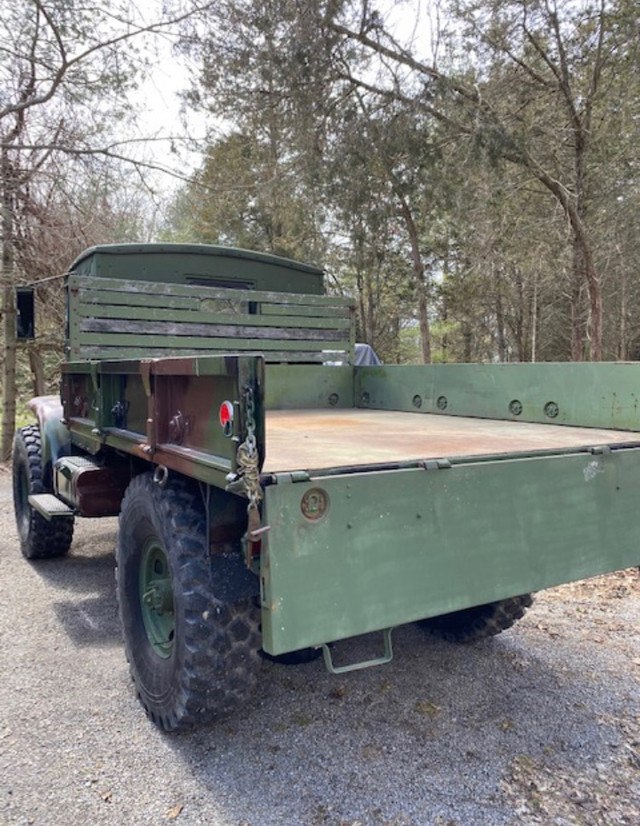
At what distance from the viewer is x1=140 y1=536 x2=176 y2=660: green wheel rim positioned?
2664 millimetres

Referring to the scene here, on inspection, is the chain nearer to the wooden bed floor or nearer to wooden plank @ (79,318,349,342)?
the wooden bed floor

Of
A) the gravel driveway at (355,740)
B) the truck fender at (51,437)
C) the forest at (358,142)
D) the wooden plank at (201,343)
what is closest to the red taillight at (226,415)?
the gravel driveway at (355,740)

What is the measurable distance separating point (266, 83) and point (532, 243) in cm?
501

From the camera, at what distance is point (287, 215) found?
1191 centimetres

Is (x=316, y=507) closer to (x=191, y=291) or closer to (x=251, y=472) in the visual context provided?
(x=251, y=472)

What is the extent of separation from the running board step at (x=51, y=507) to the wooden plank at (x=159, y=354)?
2.93ft

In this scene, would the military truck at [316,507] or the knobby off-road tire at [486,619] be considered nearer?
the military truck at [316,507]

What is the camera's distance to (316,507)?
6.31ft

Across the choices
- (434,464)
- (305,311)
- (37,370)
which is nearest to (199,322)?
(305,311)

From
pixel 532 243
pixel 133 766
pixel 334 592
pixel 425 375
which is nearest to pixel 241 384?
pixel 334 592

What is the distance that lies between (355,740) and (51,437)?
9.97ft

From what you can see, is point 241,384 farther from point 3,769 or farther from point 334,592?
point 3,769

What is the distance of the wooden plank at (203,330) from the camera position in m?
4.17

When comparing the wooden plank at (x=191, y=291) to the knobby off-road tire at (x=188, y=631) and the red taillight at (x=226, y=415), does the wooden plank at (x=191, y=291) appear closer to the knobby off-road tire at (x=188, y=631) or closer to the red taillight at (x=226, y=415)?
the knobby off-road tire at (x=188, y=631)
